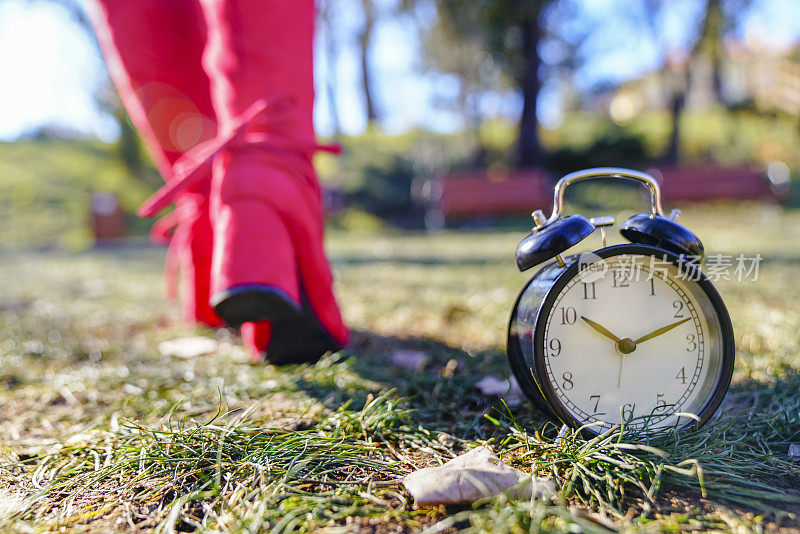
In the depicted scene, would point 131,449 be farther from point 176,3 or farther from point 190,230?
point 176,3

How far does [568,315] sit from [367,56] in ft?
67.4

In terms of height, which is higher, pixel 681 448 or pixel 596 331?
pixel 596 331

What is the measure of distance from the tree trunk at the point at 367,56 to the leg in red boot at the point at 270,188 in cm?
1811

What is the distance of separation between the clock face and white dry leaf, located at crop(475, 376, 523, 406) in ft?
0.78

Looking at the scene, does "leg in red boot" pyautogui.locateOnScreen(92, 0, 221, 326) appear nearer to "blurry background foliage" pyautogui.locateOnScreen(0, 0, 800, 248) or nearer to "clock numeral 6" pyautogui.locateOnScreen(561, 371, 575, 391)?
"clock numeral 6" pyautogui.locateOnScreen(561, 371, 575, 391)

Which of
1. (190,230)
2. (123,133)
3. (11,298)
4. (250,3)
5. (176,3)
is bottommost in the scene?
(11,298)

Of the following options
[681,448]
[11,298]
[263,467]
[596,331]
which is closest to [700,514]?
[681,448]

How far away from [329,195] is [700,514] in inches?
426

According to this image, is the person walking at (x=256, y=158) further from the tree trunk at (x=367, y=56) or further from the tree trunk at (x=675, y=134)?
the tree trunk at (x=367, y=56)

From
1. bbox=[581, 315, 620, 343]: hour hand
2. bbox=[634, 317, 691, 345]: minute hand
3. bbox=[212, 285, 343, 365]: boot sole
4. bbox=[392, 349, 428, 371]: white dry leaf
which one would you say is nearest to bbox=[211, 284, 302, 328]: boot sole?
bbox=[212, 285, 343, 365]: boot sole

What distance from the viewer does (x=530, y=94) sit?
475 inches

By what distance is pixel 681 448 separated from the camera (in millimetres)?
1135

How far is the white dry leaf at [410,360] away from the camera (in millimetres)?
1771

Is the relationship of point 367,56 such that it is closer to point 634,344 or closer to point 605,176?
point 605,176
